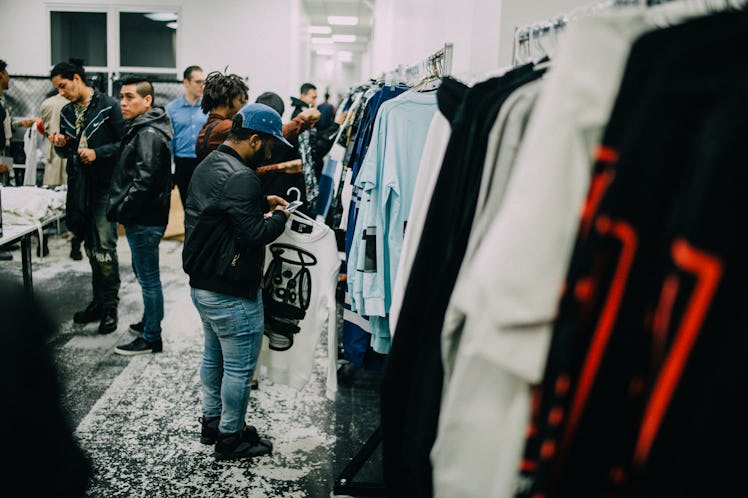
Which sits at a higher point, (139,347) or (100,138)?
(100,138)

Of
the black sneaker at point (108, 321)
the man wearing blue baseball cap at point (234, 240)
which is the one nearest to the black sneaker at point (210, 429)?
the man wearing blue baseball cap at point (234, 240)

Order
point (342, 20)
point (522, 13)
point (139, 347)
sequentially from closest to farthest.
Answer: point (522, 13)
point (139, 347)
point (342, 20)

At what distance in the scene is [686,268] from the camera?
57 centimetres

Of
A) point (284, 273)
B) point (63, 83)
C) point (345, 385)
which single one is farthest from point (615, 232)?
point (63, 83)

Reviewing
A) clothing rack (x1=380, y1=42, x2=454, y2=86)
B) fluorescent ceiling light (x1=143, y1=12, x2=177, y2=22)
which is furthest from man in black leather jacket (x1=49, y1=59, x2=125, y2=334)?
fluorescent ceiling light (x1=143, y1=12, x2=177, y2=22)

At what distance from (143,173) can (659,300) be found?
9.75 feet

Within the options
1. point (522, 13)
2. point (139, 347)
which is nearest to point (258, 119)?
point (522, 13)

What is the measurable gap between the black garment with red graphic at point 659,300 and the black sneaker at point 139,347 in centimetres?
321

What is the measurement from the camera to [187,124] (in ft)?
16.9

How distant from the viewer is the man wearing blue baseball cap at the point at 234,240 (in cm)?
217

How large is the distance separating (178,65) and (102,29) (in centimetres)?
179

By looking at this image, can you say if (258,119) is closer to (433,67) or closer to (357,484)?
(433,67)

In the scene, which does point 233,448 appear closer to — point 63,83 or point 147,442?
point 147,442

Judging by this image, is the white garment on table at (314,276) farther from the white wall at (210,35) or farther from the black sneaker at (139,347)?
the white wall at (210,35)
